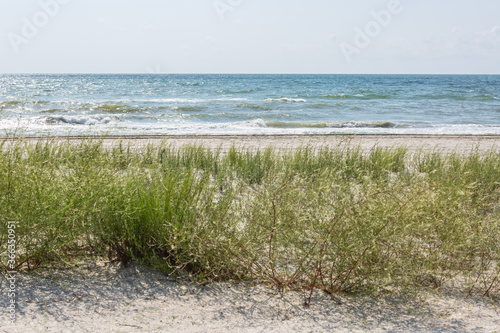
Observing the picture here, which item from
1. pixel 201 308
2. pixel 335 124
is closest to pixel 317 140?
pixel 335 124

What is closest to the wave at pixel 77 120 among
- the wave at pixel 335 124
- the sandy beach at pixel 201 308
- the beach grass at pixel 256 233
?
the wave at pixel 335 124

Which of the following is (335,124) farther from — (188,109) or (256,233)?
(256,233)

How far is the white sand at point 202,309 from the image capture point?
8.11ft

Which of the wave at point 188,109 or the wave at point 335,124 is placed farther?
the wave at point 188,109

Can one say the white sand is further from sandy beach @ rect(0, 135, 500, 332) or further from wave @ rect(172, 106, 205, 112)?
wave @ rect(172, 106, 205, 112)

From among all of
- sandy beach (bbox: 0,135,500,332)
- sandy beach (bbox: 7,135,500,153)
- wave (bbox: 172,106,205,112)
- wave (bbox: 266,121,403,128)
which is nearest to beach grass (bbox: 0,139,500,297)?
sandy beach (bbox: 0,135,500,332)

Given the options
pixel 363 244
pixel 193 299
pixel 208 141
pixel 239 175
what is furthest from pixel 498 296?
pixel 208 141

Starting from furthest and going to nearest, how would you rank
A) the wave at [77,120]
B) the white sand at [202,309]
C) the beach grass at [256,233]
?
the wave at [77,120] → the beach grass at [256,233] → the white sand at [202,309]

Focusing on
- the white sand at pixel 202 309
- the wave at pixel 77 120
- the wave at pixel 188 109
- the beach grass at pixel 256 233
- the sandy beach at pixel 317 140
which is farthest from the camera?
the wave at pixel 188 109

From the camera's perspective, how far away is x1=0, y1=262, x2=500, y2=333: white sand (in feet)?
8.11

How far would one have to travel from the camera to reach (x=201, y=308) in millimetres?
2703

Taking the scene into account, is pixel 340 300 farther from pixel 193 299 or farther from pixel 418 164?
pixel 418 164

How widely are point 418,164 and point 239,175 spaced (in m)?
3.01

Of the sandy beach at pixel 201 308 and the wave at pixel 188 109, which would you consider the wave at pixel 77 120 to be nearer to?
the wave at pixel 188 109
